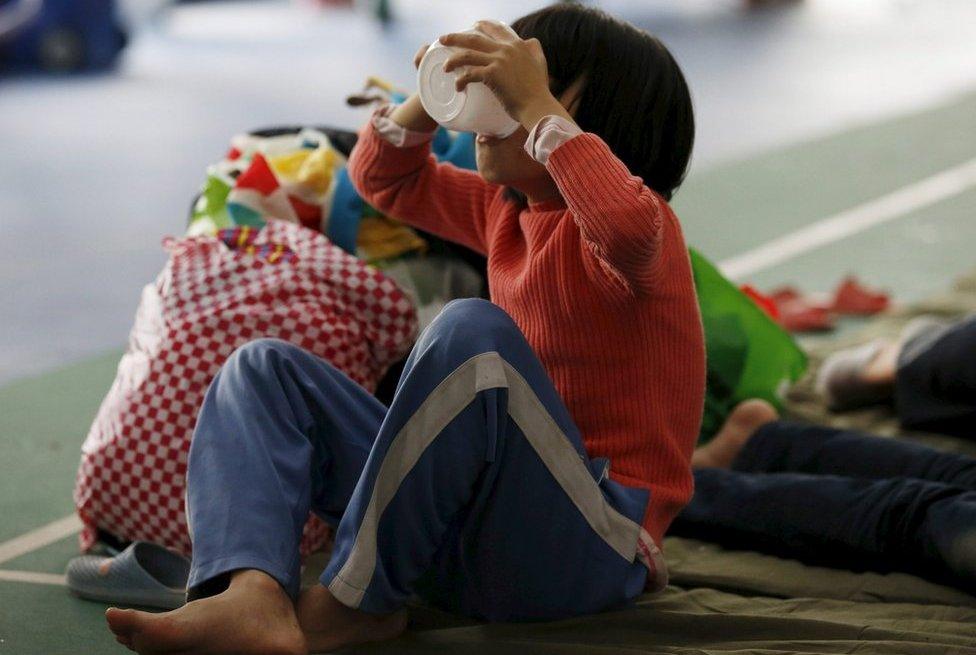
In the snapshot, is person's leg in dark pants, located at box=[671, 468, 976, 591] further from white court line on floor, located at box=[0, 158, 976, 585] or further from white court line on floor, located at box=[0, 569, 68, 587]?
white court line on floor, located at box=[0, 158, 976, 585]

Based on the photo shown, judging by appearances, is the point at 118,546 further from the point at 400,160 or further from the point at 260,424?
the point at 400,160

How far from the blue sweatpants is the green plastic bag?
71cm

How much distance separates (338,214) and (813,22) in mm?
6161

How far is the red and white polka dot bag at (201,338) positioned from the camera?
70.5 inches

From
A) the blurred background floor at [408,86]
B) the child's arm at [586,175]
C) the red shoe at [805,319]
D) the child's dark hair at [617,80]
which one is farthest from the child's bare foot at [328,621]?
the red shoe at [805,319]

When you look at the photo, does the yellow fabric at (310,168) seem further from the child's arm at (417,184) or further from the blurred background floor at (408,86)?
the blurred background floor at (408,86)

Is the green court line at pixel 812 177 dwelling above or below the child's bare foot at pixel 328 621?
below

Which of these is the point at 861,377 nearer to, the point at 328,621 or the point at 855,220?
the point at 328,621

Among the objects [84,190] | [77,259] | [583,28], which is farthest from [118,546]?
[84,190]

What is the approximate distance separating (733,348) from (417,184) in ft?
2.18

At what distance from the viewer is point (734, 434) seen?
213cm

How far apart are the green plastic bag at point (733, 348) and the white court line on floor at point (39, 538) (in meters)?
0.94

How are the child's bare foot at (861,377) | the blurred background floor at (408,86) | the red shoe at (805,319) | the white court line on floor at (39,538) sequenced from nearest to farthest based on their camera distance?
the white court line on floor at (39,538) < the child's bare foot at (861,377) < the red shoe at (805,319) < the blurred background floor at (408,86)

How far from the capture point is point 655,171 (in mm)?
1566
